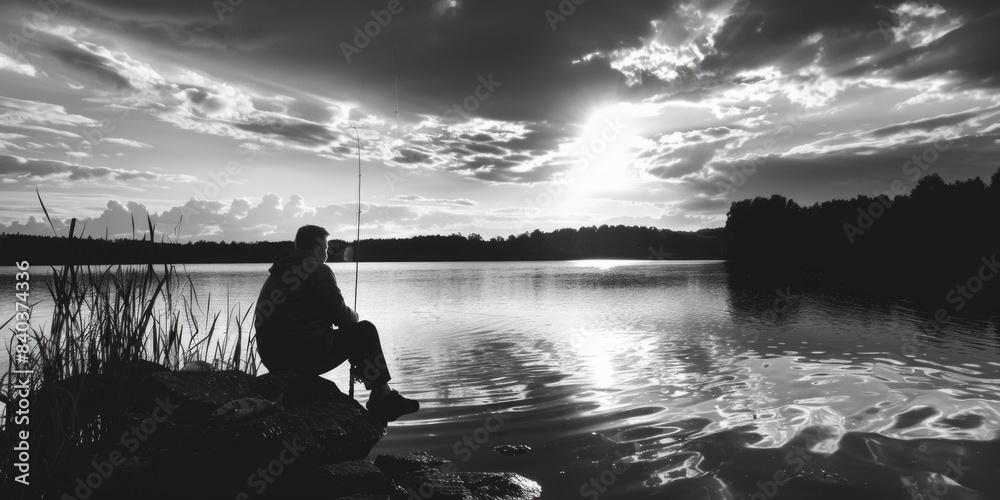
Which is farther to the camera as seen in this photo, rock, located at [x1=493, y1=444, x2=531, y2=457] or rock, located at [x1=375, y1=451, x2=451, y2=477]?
rock, located at [x1=493, y1=444, x2=531, y2=457]

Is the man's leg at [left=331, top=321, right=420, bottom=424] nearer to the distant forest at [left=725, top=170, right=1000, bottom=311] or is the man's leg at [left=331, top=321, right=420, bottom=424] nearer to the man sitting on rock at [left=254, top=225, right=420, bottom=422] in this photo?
the man sitting on rock at [left=254, top=225, right=420, bottom=422]

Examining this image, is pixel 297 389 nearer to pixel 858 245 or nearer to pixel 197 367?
pixel 197 367

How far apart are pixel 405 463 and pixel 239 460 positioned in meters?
1.53

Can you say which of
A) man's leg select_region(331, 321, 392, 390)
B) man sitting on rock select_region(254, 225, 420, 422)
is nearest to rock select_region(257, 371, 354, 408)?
man sitting on rock select_region(254, 225, 420, 422)

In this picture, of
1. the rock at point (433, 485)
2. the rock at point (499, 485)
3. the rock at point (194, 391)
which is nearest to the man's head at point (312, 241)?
the rock at point (194, 391)

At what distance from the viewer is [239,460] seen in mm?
4336

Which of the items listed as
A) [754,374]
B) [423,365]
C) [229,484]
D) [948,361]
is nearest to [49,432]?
[229,484]

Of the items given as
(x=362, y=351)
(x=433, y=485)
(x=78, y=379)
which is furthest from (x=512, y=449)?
(x=78, y=379)

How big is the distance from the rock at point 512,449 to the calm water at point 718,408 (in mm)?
114

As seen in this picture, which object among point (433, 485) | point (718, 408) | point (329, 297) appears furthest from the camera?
point (718, 408)

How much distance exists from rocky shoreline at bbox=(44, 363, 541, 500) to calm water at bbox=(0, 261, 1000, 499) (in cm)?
64

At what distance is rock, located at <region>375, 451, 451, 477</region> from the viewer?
5121 mm

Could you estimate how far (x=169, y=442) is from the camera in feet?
14.2

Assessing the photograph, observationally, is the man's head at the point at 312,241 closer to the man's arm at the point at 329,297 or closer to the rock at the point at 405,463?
the man's arm at the point at 329,297
